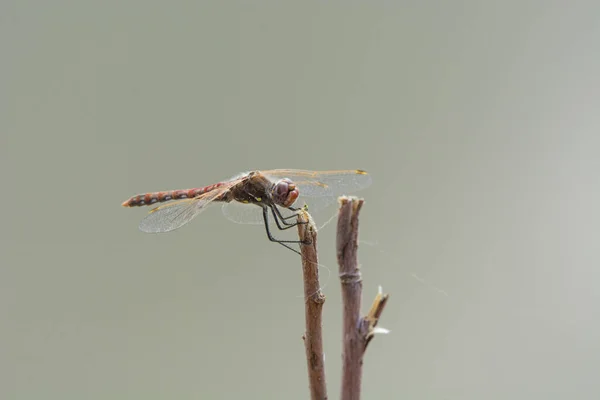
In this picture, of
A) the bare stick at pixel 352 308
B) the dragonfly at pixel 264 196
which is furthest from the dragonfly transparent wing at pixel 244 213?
the bare stick at pixel 352 308

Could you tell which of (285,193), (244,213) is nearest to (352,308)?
(285,193)

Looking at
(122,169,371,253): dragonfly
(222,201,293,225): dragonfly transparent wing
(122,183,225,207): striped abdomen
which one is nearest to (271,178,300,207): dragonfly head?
(122,169,371,253): dragonfly

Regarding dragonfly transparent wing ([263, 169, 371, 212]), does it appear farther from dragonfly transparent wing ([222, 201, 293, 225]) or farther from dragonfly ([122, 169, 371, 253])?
dragonfly transparent wing ([222, 201, 293, 225])

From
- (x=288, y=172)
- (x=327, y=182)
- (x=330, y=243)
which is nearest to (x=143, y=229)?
(x=288, y=172)

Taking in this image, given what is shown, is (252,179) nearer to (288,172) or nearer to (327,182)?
(288,172)

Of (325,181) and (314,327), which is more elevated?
(325,181)

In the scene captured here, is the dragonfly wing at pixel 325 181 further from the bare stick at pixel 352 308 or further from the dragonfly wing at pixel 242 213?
the bare stick at pixel 352 308

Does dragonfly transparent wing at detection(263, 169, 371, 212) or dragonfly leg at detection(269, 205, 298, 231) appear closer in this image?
dragonfly leg at detection(269, 205, 298, 231)

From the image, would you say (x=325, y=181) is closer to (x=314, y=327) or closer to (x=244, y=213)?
(x=244, y=213)
